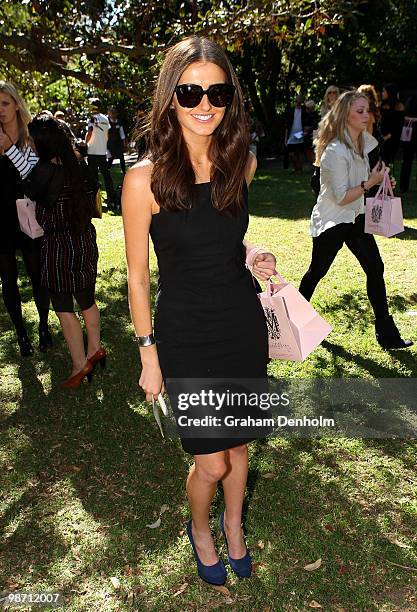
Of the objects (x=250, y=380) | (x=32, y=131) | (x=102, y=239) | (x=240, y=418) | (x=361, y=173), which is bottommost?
(x=102, y=239)

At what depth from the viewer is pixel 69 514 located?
3477 mm

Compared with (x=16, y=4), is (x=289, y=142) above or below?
below

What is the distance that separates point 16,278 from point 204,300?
11.2 ft

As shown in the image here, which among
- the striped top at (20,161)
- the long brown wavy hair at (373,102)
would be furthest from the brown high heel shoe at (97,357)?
the long brown wavy hair at (373,102)

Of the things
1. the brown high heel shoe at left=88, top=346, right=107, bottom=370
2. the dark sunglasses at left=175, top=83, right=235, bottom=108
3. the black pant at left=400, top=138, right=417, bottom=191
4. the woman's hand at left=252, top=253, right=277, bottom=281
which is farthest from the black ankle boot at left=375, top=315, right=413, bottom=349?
the black pant at left=400, top=138, right=417, bottom=191

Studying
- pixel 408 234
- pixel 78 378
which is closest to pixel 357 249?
pixel 78 378

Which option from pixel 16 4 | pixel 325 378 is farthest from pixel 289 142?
pixel 325 378

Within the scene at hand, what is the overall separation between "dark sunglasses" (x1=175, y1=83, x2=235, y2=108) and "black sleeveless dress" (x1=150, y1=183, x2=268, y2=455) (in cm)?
33

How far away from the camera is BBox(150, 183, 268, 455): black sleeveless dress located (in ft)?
8.02

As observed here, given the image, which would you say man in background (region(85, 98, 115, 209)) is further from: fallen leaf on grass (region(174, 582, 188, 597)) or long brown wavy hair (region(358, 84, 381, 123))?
fallen leaf on grass (region(174, 582, 188, 597))

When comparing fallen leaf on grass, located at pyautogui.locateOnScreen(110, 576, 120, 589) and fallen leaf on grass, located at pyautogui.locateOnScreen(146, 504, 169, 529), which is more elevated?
fallen leaf on grass, located at pyautogui.locateOnScreen(146, 504, 169, 529)

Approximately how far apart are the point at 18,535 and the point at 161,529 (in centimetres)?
80

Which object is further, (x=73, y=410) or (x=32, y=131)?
(x=73, y=410)

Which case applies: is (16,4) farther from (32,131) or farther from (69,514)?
(69,514)
